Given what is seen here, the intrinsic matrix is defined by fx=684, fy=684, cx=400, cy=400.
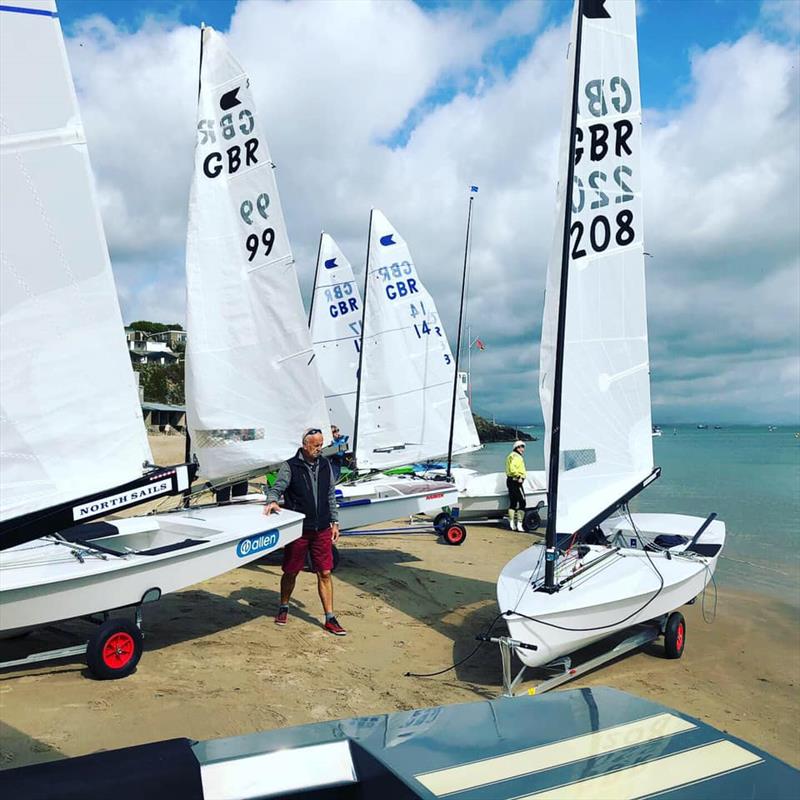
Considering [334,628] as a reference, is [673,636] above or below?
below

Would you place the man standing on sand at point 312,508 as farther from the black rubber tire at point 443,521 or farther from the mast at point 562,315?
the black rubber tire at point 443,521

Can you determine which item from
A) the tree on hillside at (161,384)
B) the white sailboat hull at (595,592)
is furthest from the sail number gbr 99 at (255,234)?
the tree on hillside at (161,384)

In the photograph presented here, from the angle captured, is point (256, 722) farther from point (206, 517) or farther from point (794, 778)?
point (794, 778)

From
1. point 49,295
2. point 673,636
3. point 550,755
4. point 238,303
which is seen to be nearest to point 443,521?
point 238,303

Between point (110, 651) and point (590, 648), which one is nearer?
point (110, 651)

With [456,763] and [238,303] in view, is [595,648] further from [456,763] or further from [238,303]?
[238,303]

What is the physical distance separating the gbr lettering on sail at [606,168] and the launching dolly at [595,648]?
2907mm

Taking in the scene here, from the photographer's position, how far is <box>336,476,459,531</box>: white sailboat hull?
791cm

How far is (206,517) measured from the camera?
5.67 metres

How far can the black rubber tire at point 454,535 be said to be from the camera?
1011cm

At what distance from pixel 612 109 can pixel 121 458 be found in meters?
4.56

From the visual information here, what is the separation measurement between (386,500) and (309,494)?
268 cm

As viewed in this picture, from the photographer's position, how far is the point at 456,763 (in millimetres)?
1317

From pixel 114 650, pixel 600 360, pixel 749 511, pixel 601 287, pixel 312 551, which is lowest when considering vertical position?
pixel 749 511
